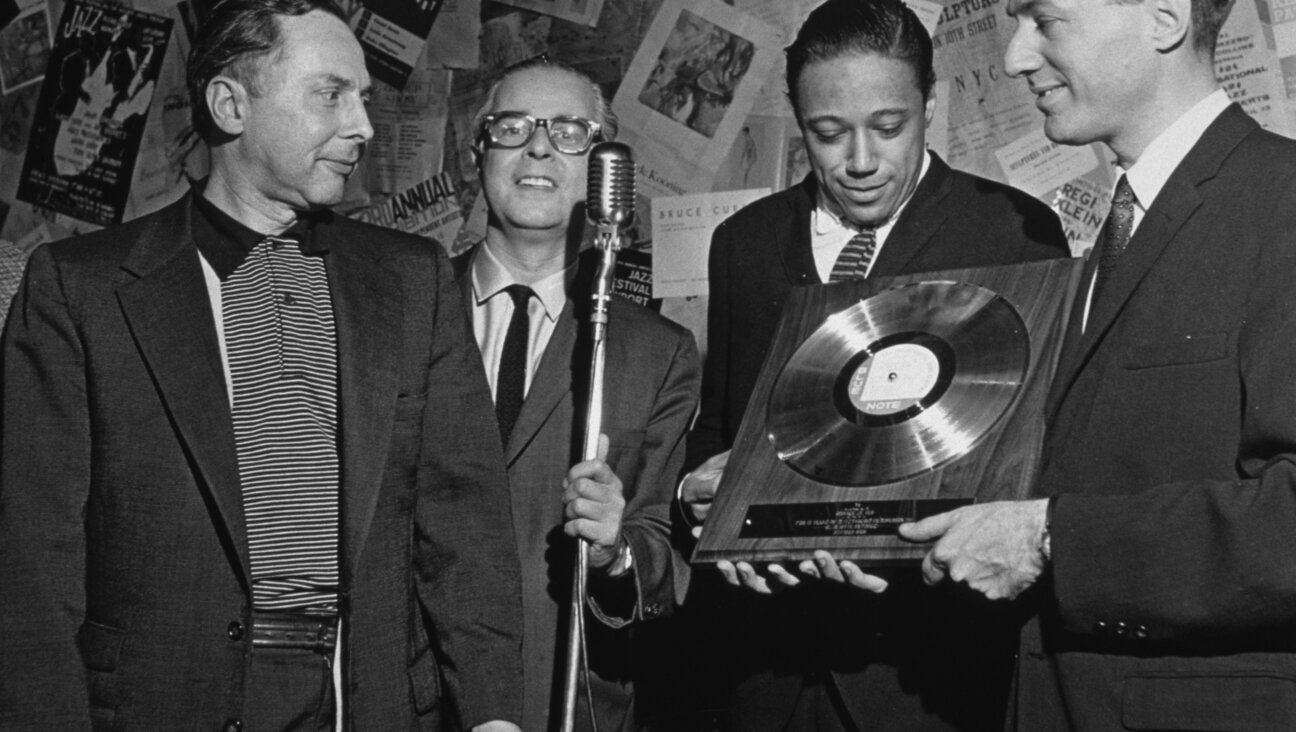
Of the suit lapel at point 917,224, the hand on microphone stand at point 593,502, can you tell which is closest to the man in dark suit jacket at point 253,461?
the hand on microphone stand at point 593,502

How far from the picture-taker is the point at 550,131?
241 cm

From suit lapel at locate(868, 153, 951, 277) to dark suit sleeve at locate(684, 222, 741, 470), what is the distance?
282mm

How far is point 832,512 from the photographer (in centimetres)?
161

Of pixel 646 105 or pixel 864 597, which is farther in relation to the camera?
pixel 646 105

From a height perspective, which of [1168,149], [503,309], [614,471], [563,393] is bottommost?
[614,471]

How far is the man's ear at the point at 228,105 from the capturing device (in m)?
2.00

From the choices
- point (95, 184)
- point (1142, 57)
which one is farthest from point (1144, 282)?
point (95, 184)

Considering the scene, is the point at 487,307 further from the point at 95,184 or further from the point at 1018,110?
the point at 95,184

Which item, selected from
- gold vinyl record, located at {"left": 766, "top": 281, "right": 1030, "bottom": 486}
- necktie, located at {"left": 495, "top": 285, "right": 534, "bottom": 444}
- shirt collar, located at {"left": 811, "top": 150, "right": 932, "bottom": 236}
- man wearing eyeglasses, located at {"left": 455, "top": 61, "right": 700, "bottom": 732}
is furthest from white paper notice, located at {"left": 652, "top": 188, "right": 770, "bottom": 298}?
gold vinyl record, located at {"left": 766, "top": 281, "right": 1030, "bottom": 486}

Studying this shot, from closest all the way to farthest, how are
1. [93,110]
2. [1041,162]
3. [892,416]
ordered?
[892,416]
[1041,162]
[93,110]

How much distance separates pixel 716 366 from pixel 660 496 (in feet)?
0.72

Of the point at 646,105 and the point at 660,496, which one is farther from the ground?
the point at 646,105

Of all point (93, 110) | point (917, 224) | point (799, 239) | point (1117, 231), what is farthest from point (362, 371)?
point (93, 110)

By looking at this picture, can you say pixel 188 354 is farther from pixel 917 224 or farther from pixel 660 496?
pixel 917 224
